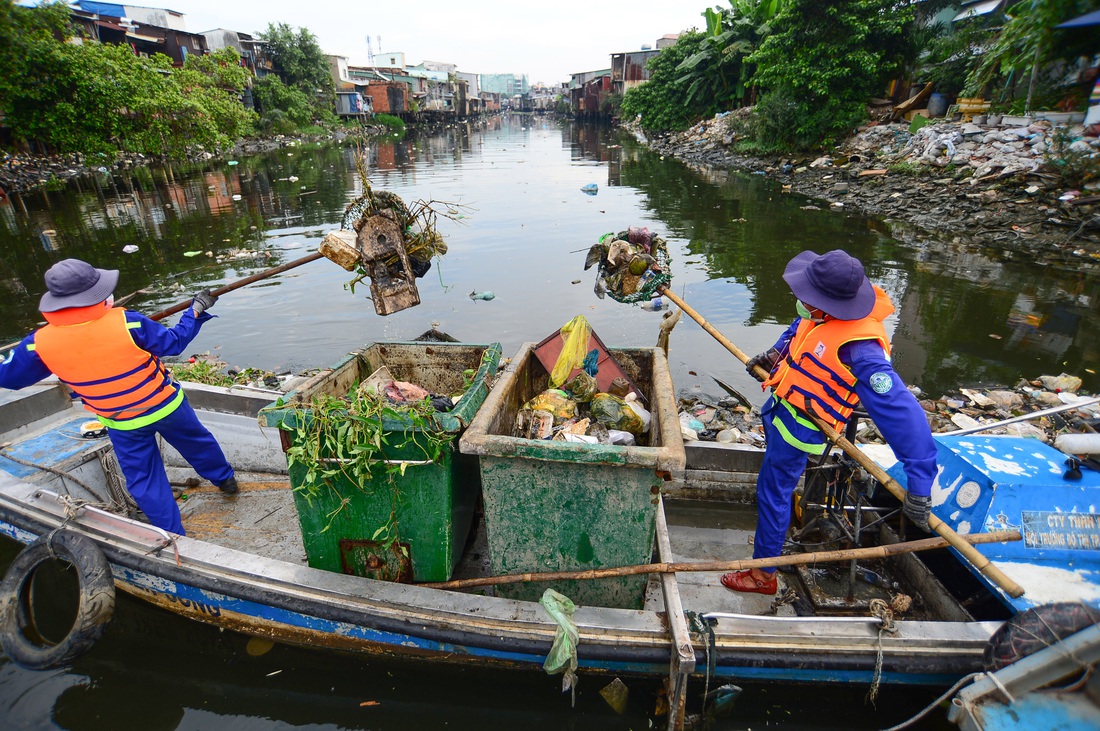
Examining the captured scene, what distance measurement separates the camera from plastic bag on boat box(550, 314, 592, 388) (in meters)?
3.41

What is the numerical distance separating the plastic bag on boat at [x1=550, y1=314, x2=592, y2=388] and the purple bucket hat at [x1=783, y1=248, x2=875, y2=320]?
1229mm

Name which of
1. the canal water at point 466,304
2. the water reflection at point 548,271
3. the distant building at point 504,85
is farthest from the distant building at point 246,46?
the distant building at point 504,85

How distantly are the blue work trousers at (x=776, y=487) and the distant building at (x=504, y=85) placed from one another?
156 m

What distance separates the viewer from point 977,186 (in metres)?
12.6

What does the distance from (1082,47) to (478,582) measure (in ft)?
56.4

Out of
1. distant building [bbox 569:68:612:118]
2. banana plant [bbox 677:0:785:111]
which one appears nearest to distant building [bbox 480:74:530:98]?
distant building [bbox 569:68:612:118]

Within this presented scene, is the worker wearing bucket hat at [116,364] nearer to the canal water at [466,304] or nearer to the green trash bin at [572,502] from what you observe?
the canal water at [466,304]

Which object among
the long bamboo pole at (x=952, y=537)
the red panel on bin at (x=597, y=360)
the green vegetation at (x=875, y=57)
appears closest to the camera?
the long bamboo pole at (x=952, y=537)

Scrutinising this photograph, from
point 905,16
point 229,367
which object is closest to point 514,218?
point 229,367

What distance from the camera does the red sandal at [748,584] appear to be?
10.2ft

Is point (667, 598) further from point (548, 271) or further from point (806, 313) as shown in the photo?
point (548, 271)

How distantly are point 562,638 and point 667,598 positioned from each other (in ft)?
1.66

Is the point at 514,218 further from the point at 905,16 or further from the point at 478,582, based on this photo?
the point at 905,16

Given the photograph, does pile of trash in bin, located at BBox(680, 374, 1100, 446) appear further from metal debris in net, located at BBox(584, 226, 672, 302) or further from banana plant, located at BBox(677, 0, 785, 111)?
banana plant, located at BBox(677, 0, 785, 111)
